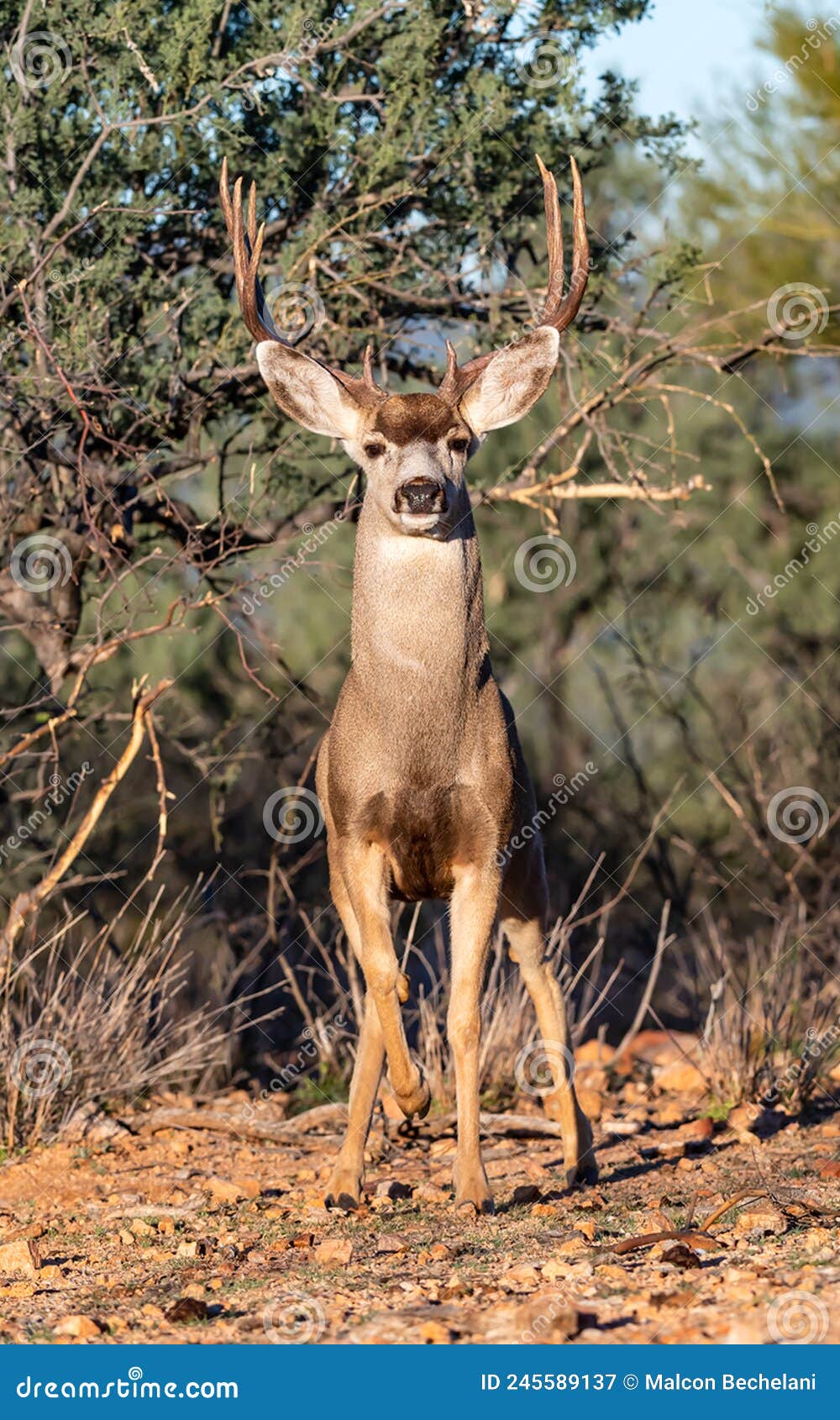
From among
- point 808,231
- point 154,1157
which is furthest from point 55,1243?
point 808,231

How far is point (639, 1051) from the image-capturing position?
11773 millimetres

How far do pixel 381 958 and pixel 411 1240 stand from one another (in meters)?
1.15

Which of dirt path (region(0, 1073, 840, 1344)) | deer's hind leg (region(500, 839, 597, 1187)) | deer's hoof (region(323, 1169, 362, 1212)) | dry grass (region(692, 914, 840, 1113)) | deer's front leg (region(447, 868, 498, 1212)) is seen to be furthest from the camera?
dry grass (region(692, 914, 840, 1113))

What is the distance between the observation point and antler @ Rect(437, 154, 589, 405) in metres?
7.46

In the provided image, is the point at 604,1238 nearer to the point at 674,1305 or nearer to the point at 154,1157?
the point at 674,1305

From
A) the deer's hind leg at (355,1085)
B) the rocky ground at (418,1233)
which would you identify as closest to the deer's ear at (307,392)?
the deer's hind leg at (355,1085)

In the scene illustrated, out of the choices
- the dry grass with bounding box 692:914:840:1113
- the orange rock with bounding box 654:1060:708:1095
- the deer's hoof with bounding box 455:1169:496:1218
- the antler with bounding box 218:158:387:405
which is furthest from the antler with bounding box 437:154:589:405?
the orange rock with bounding box 654:1060:708:1095

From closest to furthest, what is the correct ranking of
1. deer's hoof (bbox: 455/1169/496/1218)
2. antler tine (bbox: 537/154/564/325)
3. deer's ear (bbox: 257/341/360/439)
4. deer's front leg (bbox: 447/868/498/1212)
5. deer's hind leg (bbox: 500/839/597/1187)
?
deer's hoof (bbox: 455/1169/496/1218) < deer's front leg (bbox: 447/868/498/1212) < antler tine (bbox: 537/154/564/325) < deer's ear (bbox: 257/341/360/439) < deer's hind leg (bbox: 500/839/597/1187)

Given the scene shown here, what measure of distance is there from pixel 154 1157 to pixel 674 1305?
3.80 m

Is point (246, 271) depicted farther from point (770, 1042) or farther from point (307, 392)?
point (770, 1042)

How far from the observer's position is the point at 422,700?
7.31 m

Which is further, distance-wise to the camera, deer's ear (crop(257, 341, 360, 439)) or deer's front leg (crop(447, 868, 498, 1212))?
deer's ear (crop(257, 341, 360, 439))

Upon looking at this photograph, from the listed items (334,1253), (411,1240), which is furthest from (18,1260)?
(411,1240)

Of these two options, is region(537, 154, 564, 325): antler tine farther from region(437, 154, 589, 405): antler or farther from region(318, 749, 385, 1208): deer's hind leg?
region(318, 749, 385, 1208): deer's hind leg
